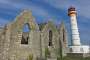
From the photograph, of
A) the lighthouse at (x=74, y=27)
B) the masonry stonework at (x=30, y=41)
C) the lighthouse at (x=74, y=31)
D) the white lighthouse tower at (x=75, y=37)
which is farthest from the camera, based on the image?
the lighthouse at (x=74, y=27)

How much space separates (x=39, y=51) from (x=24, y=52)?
2.54 meters

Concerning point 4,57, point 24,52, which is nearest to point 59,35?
point 24,52

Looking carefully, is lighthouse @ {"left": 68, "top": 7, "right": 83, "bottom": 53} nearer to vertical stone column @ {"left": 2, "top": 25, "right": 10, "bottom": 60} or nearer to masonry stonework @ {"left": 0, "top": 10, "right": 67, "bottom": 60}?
masonry stonework @ {"left": 0, "top": 10, "right": 67, "bottom": 60}

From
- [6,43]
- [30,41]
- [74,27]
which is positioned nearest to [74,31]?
[74,27]

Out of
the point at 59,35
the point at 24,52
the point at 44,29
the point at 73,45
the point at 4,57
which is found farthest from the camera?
the point at 73,45

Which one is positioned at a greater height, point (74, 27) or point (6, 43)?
point (74, 27)

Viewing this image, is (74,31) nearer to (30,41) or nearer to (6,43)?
(30,41)

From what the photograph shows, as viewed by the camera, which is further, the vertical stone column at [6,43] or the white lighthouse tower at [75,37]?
the white lighthouse tower at [75,37]

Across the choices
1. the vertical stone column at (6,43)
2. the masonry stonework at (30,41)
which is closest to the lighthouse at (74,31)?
the masonry stonework at (30,41)

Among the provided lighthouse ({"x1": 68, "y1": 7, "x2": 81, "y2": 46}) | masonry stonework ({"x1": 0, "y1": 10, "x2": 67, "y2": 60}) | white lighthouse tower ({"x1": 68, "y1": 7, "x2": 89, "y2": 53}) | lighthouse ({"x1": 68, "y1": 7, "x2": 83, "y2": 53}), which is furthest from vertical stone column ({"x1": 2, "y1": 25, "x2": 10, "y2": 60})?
lighthouse ({"x1": 68, "y1": 7, "x2": 81, "y2": 46})

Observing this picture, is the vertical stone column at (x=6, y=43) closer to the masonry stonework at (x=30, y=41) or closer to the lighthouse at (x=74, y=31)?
the masonry stonework at (x=30, y=41)

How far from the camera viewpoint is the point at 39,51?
3275cm

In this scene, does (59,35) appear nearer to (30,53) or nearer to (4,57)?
(30,53)

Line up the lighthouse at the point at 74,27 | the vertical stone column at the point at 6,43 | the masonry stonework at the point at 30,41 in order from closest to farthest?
the vertical stone column at the point at 6,43
the masonry stonework at the point at 30,41
the lighthouse at the point at 74,27
